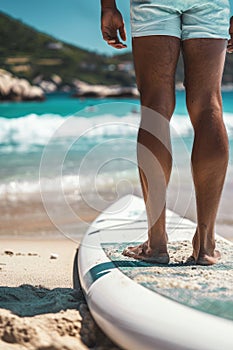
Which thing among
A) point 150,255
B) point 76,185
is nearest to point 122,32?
point 150,255

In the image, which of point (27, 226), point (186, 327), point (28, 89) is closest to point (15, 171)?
point (27, 226)

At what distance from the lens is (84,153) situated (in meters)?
7.87

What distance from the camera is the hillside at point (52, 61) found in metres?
43.4

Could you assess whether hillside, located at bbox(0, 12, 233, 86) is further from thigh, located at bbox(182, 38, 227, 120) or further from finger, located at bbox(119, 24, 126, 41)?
thigh, located at bbox(182, 38, 227, 120)

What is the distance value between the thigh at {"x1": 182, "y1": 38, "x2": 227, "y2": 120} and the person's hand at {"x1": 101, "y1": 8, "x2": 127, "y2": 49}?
26 cm

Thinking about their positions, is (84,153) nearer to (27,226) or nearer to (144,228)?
(27,226)

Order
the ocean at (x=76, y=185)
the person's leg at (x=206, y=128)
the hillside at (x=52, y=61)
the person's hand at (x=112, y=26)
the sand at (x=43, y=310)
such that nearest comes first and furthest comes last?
the sand at (x=43, y=310) < the person's leg at (x=206, y=128) < the person's hand at (x=112, y=26) < the ocean at (x=76, y=185) < the hillside at (x=52, y=61)

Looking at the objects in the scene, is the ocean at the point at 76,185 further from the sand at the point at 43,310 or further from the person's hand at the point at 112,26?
the sand at the point at 43,310

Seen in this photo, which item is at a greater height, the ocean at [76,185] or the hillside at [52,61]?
the ocean at [76,185]

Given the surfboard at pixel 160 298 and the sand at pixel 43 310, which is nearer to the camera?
the surfboard at pixel 160 298

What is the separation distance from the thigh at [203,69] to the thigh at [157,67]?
5 centimetres

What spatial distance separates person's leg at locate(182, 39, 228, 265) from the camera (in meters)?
1.90

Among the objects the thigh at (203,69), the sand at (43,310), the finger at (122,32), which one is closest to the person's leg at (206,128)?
the thigh at (203,69)

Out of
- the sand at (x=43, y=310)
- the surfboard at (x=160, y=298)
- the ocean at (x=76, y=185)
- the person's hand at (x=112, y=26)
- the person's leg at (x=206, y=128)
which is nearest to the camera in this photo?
the surfboard at (x=160, y=298)
